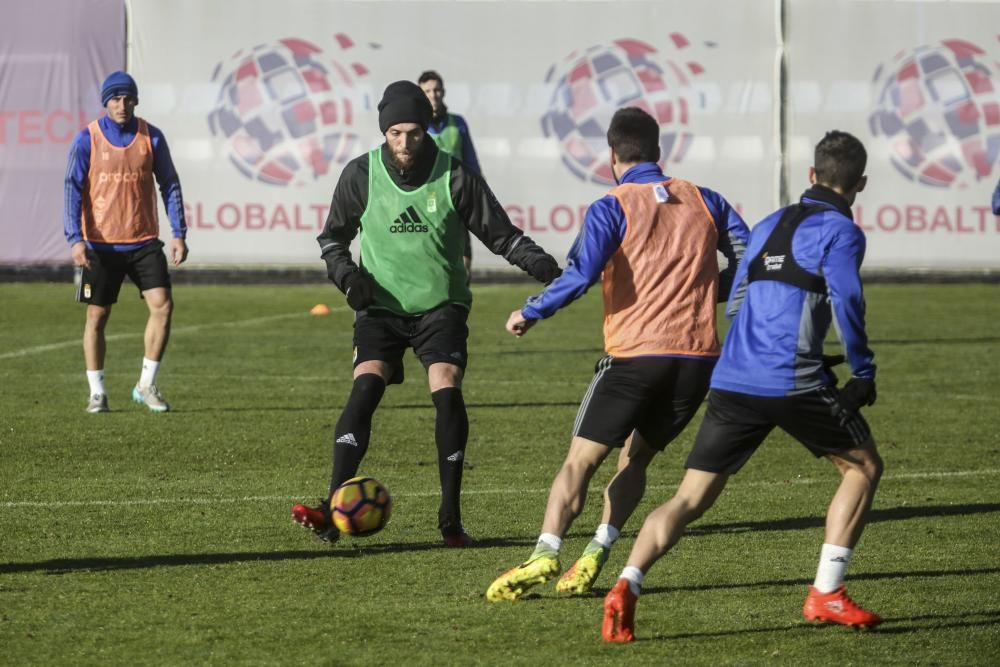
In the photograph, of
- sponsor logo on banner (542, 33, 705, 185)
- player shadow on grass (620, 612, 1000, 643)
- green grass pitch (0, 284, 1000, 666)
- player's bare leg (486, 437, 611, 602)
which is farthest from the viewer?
sponsor logo on banner (542, 33, 705, 185)

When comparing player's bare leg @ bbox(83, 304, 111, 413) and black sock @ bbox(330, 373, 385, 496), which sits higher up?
black sock @ bbox(330, 373, 385, 496)

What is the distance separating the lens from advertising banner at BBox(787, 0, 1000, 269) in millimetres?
24688

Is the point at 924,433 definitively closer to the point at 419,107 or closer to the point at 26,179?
the point at 419,107

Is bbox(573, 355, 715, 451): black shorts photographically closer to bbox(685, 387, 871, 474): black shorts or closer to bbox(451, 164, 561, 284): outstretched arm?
bbox(685, 387, 871, 474): black shorts

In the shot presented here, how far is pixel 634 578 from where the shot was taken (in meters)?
6.44

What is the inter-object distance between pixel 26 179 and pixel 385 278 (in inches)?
660

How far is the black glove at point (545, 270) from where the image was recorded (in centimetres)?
812

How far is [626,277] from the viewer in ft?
23.6

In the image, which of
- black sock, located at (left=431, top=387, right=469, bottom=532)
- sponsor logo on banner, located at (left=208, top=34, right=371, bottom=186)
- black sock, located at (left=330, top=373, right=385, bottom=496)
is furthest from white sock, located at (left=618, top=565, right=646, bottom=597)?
sponsor logo on banner, located at (left=208, top=34, right=371, bottom=186)

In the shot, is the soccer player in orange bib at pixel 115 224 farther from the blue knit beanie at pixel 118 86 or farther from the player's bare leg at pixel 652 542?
the player's bare leg at pixel 652 542

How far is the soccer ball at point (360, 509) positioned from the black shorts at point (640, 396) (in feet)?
3.68

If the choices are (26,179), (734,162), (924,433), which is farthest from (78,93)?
(924,433)

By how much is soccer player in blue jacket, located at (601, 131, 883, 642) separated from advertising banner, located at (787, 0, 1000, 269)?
18.3m

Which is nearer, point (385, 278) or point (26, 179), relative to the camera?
point (385, 278)
